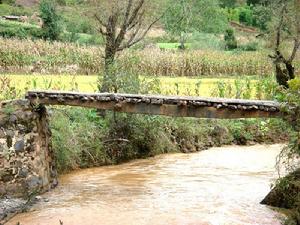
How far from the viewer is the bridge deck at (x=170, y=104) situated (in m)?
9.55

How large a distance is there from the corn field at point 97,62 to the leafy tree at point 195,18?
1493 centimetres

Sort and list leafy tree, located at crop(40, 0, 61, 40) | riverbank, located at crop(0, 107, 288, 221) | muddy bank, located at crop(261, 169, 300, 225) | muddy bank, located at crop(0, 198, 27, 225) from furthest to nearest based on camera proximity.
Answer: leafy tree, located at crop(40, 0, 61, 40)
riverbank, located at crop(0, 107, 288, 221)
muddy bank, located at crop(0, 198, 27, 225)
muddy bank, located at crop(261, 169, 300, 225)

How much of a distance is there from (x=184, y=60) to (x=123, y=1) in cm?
1145

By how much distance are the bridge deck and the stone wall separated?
34cm

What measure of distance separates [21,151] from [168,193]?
258cm

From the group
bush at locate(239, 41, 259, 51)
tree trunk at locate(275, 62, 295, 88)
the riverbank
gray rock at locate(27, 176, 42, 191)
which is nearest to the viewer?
gray rock at locate(27, 176, 42, 191)

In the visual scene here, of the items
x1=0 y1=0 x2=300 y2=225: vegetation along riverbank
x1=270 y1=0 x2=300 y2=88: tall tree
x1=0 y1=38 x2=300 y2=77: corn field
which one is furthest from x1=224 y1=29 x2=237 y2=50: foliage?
x1=270 y1=0 x2=300 y2=88: tall tree

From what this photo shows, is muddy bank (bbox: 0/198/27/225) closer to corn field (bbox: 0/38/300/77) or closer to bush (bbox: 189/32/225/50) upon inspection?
corn field (bbox: 0/38/300/77)

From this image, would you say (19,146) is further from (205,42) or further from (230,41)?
(230,41)

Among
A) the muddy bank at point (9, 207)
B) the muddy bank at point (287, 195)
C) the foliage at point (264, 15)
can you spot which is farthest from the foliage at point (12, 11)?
the muddy bank at point (287, 195)

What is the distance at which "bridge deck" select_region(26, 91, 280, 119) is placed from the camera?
9555 millimetres

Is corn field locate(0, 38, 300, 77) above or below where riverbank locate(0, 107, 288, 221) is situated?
above

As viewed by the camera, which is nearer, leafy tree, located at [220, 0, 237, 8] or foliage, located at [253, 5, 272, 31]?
foliage, located at [253, 5, 272, 31]

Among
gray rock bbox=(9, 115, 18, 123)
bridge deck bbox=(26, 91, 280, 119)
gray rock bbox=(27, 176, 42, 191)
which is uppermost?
bridge deck bbox=(26, 91, 280, 119)
